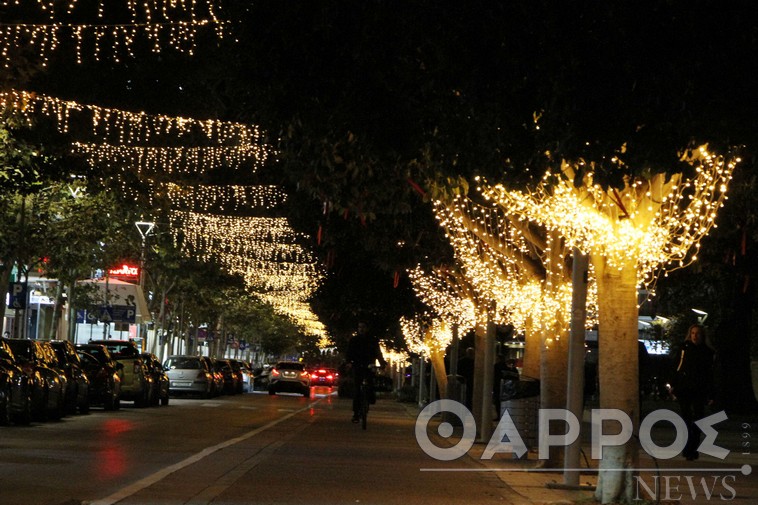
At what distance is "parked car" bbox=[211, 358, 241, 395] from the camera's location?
168 feet

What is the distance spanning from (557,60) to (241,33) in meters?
3.30

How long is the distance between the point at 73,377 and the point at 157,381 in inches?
379

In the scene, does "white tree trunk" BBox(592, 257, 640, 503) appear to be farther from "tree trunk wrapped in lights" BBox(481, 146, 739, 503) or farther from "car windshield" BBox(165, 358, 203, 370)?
"car windshield" BBox(165, 358, 203, 370)

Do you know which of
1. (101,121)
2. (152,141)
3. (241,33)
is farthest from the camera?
(152,141)

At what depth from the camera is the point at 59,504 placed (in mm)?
10508

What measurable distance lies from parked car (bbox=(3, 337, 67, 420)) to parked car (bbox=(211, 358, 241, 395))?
85.7ft

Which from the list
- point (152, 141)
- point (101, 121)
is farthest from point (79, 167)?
point (152, 141)

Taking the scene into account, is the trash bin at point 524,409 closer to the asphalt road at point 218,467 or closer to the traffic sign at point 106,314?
the asphalt road at point 218,467

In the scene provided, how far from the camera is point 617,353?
38.9ft

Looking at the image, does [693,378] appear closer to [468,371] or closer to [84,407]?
[468,371]

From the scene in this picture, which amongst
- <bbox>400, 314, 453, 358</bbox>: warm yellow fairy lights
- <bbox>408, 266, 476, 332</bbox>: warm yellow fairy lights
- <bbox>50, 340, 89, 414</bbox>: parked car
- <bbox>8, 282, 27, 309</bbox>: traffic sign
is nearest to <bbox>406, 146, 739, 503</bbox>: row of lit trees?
<bbox>408, 266, 476, 332</bbox>: warm yellow fairy lights

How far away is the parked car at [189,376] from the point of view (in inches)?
1772

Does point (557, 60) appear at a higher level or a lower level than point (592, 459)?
higher

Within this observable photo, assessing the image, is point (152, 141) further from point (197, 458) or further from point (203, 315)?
point (203, 315)
